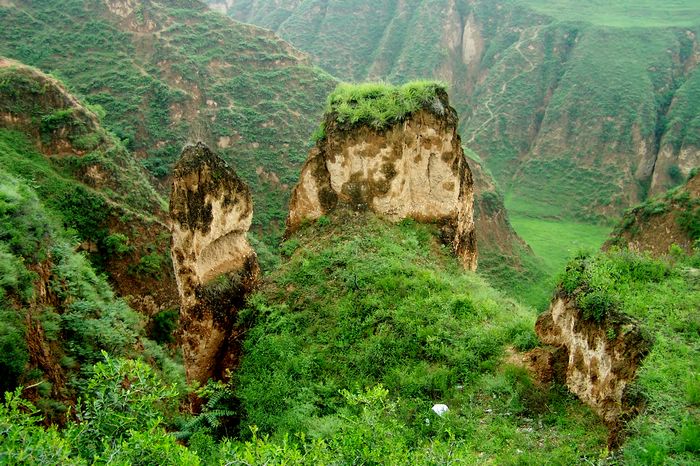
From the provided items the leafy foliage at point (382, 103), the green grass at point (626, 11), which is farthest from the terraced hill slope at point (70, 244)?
the green grass at point (626, 11)

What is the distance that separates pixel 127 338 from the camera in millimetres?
16172

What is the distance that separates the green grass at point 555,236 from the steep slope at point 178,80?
24.8 meters

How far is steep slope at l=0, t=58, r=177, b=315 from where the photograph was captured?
2520cm

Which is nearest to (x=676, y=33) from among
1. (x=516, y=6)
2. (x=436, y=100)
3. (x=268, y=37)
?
(x=516, y=6)

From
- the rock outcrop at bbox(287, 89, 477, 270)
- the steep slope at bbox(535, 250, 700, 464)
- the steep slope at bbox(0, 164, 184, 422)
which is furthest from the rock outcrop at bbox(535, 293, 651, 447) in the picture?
the steep slope at bbox(0, 164, 184, 422)

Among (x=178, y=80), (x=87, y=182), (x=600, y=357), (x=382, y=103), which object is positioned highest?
(x=178, y=80)

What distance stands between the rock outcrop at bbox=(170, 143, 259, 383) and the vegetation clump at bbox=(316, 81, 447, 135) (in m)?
4.88

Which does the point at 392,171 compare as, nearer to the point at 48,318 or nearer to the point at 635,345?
the point at 635,345

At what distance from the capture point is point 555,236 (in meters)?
50.8

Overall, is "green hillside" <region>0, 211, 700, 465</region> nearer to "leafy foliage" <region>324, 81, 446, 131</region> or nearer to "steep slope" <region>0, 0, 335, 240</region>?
"leafy foliage" <region>324, 81, 446, 131</region>

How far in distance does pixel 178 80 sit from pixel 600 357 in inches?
1875

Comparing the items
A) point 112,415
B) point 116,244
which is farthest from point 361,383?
point 116,244

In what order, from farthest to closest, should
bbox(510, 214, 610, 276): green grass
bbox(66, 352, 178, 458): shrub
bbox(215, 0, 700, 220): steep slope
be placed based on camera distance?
bbox(215, 0, 700, 220): steep slope → bbox(510, 214, 610, 276): green grass → bbox(66, 352, 178, 458): shrub

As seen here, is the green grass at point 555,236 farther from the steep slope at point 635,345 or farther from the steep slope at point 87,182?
the steep slope at point 635,345
